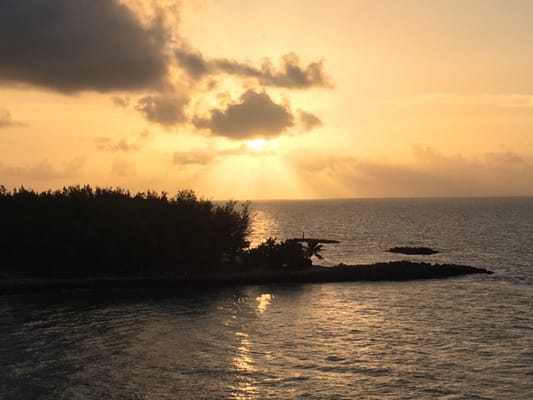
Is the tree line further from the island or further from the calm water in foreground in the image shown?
the calm water in foreground

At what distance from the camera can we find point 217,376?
41.3m

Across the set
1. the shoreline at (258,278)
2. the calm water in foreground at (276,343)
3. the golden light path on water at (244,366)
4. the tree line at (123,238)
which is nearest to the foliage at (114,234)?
the tree line at (123,238)

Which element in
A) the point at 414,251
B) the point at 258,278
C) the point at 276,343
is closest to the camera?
the point at 276,343

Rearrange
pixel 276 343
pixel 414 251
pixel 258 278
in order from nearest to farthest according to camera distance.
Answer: pixel 276 343 < pixel 258 278 < pixel 414 251

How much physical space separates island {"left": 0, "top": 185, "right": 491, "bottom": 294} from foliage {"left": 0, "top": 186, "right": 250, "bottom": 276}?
6.1 inches

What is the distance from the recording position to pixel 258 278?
87.2 metres

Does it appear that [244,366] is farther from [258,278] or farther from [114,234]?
[114,234]

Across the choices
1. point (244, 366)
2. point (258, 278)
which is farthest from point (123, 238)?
point (244, 366)

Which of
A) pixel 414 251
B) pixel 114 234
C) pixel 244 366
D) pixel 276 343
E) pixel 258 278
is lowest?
pixel 244 366

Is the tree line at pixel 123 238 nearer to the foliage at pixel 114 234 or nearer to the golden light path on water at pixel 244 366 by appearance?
the foliage at pixel 114 234

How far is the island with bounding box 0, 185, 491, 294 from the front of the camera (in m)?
85.5

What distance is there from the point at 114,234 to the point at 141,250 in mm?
4937

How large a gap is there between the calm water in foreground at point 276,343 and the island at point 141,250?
552cm

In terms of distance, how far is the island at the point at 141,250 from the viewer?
8550 centimetres
